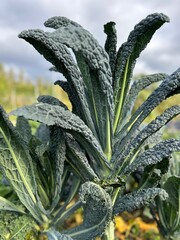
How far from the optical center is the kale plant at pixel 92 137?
89 centimetres

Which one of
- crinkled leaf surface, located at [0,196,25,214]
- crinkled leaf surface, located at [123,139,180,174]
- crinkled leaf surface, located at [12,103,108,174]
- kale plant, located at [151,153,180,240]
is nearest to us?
crinkled leaf surface, located at [12,103,108,174]

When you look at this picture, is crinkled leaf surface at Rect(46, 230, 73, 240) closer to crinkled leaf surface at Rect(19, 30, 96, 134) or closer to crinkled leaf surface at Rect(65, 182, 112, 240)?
crinkled leaf surface at Rect(65, 182, 112, 240)

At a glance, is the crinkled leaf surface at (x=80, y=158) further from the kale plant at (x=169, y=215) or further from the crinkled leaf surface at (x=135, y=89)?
the kale plant at (x=169, y=215)

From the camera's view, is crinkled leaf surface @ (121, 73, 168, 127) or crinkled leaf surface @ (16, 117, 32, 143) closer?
crinkled leaf surface @ (121, 73, 168, 127)

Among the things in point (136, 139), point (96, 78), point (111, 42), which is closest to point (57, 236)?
point (136, 139)

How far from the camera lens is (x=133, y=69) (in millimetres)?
1038

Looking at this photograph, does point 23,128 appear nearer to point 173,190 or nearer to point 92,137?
point 92,137

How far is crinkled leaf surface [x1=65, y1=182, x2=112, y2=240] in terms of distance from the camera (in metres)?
0.88

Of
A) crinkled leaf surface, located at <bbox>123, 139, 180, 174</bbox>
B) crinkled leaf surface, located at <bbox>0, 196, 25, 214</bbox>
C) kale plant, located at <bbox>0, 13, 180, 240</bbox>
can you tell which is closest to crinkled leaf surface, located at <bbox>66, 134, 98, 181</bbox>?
kale plant, located at <bbox>0, 13, 180, 240</bbox>

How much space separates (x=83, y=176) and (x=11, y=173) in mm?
201

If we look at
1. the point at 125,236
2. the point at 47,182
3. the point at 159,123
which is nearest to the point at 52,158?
the point at 47,182

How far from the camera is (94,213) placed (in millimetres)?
922

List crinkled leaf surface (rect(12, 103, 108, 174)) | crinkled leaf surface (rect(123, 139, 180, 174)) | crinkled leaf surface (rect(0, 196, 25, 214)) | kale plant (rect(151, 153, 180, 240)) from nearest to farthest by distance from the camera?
crinkled leaf surface (rect(12, 103, 108, 174)) → crinkled leaf surface (rect(123, 139, 180, 174)) → crinkled leaf surface (rect(0, 196, 25, 214)) → kale plant (rect(151, 153, 180, 240))

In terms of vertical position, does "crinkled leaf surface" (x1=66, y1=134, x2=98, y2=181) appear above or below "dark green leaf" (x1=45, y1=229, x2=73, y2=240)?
above
